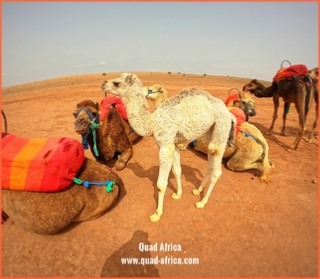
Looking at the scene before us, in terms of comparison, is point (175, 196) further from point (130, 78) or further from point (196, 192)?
point (130, 78)

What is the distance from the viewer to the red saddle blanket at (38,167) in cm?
246

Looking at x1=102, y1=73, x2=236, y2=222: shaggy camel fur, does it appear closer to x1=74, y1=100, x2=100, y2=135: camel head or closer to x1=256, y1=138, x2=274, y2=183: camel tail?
x1=74, y1=100, x2=100, y2=135: camel head

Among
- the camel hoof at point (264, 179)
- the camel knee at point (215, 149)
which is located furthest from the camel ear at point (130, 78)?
the camel hoof at point (264, 179)

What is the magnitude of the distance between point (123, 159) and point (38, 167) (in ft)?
7.57

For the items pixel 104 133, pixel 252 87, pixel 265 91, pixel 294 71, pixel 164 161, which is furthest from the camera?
pixel 252 87

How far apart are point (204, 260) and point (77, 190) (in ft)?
6.82

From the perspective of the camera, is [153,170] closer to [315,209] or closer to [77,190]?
[77,190]

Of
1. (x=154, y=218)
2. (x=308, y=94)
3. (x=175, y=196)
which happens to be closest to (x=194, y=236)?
(x=154, y=218)

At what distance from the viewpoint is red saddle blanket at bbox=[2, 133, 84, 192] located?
97.0 inches

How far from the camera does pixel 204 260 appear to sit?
2586 millimetres

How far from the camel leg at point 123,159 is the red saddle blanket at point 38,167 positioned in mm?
1822

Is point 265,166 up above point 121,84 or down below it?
below

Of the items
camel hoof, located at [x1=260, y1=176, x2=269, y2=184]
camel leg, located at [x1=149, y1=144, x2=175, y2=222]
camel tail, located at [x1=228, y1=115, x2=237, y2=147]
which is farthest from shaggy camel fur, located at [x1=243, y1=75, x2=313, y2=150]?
camel leg, located at [x1=149, y1=144, x2=175, y2=222]

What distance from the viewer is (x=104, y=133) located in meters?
4.27
